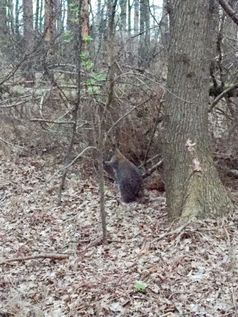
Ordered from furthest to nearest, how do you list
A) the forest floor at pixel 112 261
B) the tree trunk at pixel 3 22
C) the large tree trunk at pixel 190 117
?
the tree trunk at pixel 3 22 < the large tree trunk at pixel 190 117 < the forest floor at pixel 112 261

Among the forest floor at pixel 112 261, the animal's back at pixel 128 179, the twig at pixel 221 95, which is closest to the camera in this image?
the forest floor at pixel 112 261

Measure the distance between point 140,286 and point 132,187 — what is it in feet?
7.35

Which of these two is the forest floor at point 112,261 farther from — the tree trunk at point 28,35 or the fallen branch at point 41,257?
the tree trunk at point 28,35

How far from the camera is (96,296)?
4426 mm

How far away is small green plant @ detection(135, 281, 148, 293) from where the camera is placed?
14.5ft

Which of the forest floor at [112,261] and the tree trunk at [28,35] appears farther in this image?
the tree trunk at [28,35]

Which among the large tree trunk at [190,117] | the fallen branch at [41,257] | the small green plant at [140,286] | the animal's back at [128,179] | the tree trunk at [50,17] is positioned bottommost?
the fallen branch at [41,257]

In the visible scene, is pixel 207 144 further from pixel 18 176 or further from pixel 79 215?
pixel 18 176

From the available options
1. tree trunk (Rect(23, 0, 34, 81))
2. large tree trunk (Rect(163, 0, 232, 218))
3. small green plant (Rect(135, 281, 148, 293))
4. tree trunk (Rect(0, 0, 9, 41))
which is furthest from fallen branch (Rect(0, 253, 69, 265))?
tree trunk (Rect(0, 0, 9, 41))

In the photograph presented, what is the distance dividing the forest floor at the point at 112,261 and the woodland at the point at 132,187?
1 cm

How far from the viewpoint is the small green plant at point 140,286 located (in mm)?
4426

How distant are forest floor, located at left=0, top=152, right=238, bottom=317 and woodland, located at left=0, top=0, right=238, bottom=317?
1 cm

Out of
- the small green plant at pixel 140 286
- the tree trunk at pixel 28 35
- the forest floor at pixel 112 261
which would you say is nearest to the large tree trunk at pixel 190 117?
the forest floor at pixel 112 261

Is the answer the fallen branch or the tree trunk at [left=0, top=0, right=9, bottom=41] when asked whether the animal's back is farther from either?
the tree trunk at [left=0, top=0, right=9, bottom=41]
